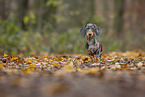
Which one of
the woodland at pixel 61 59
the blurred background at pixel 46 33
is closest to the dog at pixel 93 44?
the woodland at pixel 61 59

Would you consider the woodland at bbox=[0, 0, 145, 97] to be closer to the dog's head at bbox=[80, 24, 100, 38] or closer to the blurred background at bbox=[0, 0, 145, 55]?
the blurred background at bbox=[0, 0, 145, 55]

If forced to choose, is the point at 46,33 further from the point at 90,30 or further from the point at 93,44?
the point at 90,30

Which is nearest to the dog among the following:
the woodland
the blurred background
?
the woodland

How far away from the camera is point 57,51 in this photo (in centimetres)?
954

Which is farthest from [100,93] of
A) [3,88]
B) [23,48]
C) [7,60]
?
[23,48]

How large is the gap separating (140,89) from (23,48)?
699cm

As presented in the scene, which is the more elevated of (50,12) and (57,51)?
(50,12)

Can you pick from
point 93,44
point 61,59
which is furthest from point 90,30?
point 61,59

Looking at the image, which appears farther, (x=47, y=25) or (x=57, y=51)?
(x=47, y=25)

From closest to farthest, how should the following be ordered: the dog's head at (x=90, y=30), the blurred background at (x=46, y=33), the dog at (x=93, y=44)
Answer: the dog's head at (x=90, y=30) → the dog at (x=93, y=44) → the blurred background at (x=46, y=33)

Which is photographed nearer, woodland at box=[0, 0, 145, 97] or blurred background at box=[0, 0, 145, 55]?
woodland at box=[0, 0, 145, 97]

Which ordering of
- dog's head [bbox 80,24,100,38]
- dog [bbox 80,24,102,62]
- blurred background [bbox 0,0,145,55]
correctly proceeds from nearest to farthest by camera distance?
dog's head [bbox 80,24,100,38] → dog [bbox 80,24,102,62] → blurred background [bbox 0,0,145,55]

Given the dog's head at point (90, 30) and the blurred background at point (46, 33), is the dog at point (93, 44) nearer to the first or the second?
the dog's head at point (90, 30)

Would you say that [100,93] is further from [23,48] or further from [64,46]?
[64,46]
